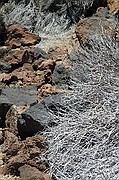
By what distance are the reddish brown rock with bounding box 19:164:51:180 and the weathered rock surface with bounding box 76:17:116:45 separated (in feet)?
9.02

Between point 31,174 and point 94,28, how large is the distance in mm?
3446

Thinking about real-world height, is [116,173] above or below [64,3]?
below

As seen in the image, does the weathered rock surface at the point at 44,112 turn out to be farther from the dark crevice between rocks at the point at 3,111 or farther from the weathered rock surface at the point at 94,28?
the weathered rock surface at the point at 94,28

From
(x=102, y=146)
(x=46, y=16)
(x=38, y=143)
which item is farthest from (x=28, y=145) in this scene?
(x=46, y=16)

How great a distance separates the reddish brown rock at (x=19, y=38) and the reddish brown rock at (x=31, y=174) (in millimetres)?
4572

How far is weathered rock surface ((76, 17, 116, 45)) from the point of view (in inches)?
308

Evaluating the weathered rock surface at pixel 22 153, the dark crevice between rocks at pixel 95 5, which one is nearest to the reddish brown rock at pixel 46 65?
the weathered rock surface at pixel 22 153

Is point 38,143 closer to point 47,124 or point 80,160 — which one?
point 47,124

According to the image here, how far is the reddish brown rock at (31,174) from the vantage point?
5.45m

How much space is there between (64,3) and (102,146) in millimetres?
6884

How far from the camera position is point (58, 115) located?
20.8ft

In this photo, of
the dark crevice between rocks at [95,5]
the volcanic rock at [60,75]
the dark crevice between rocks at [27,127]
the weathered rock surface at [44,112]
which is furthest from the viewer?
the dark crevice between rocks at [95,5]

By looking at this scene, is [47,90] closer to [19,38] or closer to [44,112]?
[44,112]

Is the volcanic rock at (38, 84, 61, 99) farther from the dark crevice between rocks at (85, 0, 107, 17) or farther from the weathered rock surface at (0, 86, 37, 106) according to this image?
the dark crevice between rocks at (85, 0, 107, 17)
